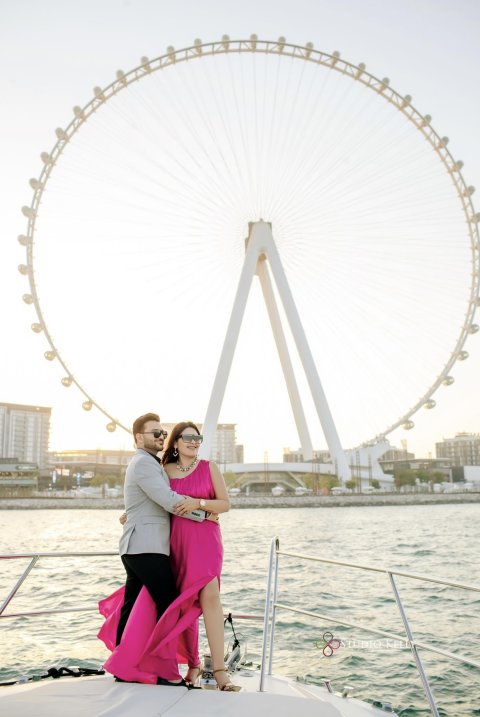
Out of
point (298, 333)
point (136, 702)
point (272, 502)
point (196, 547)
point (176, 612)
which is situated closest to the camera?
point (136, 702)

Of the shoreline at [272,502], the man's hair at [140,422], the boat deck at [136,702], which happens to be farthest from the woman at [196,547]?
the shoreline at [272,502]

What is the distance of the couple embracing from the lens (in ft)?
12.0

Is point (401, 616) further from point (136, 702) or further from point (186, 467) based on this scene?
point (136, 702)

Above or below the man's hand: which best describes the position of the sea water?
below

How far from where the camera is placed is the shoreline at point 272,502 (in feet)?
241

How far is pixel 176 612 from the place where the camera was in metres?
3.72

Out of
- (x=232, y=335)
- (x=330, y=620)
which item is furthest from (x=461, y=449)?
(x=330, y=620)

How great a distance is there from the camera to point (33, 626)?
10086 millimetres

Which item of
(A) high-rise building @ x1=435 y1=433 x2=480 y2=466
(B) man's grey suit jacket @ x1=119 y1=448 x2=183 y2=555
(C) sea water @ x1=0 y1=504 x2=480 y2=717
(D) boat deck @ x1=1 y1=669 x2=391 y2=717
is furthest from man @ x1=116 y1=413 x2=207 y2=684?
(A) high-rise building @ x1=435 y1=433 x2=480 y2=466

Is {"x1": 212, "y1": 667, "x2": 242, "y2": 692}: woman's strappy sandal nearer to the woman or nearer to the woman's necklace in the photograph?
the woman

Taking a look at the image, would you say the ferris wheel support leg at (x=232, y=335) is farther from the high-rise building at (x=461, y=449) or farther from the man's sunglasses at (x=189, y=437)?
the high-rise building at (x=461, y=449)

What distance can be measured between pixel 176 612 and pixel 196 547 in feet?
Result: 1.17

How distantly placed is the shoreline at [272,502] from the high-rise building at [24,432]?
243 ft

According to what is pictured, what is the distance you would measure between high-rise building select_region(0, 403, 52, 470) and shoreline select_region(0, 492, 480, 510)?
74.0 metres
